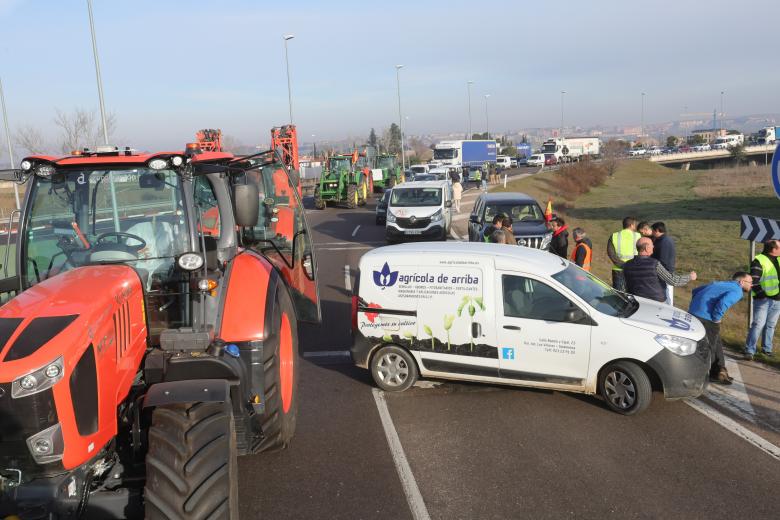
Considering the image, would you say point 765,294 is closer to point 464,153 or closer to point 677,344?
point 677,344

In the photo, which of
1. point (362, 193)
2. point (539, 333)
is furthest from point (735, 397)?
point (362, 193)

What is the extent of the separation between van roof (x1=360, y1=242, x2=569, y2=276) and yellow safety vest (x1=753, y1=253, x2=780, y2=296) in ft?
9.19

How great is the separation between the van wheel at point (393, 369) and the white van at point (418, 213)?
12888mm

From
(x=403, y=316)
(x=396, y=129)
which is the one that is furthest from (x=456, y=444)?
(x=396, y=129)

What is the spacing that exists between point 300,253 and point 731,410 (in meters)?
4.99

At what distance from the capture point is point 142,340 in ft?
14.0

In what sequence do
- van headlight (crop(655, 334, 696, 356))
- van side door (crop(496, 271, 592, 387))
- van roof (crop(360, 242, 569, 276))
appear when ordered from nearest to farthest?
van headlight (crop(655, 334, 696, 356)) → van side door (crop(496, 271, 592, 387)) → van roof (crop(360, 242, 569, 276))

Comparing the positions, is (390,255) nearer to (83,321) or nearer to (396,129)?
(83,321)

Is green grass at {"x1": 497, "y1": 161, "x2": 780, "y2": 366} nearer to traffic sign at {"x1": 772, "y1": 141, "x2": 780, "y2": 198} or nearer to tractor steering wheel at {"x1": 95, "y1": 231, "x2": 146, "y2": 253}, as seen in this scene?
traffic sign at {"x1": 772, "y1": 141, "x2": 780, "y2": 198}

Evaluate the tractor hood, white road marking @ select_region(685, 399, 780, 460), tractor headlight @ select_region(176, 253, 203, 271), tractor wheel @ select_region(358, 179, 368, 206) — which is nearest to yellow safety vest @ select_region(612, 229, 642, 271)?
white road marking @ select_region(685, 399, 780, 460)

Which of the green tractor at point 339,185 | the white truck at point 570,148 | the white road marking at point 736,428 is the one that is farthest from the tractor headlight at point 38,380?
the white truck at point 570,148

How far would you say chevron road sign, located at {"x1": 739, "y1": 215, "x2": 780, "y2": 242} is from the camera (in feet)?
28.3

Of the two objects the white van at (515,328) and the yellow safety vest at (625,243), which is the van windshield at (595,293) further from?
the yellow safety vest at (625,243)

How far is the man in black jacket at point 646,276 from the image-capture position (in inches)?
344
